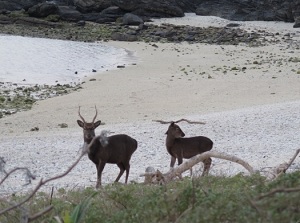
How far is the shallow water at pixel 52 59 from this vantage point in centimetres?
2647

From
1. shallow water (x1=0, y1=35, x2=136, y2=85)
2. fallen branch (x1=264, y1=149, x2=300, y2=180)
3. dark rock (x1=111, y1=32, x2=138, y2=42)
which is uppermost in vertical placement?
fallen branch (x1=264, y1=149, x2=300, y2=180)

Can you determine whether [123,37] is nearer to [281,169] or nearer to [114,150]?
[114,150]

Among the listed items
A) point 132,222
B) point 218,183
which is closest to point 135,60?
point 218,183

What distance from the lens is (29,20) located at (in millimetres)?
46531

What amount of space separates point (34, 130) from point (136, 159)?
206 inches

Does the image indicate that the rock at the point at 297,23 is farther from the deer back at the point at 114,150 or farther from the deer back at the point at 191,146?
the deer back at the point at 114,150

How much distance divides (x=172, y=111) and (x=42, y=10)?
31376mm

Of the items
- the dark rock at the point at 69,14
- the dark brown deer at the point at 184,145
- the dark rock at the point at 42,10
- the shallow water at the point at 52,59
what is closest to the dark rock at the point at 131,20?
the dark rock at the point at 69,14

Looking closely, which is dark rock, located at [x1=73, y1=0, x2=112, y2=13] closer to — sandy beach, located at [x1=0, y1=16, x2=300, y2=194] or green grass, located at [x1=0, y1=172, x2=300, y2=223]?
sandy beach, located at [x1=0, y1=16, x2=300, y2=194]

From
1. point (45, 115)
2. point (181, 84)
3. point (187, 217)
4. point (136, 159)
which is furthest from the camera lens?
point (181, 84)

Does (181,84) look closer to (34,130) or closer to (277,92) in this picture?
(277,92)

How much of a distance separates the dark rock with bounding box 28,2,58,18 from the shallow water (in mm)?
8166

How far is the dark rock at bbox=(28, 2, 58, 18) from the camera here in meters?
47.6

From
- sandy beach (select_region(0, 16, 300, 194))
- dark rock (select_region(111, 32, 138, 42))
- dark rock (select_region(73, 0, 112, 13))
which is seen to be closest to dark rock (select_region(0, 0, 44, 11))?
dark rock (select_region(73, 0, 112, 13))
